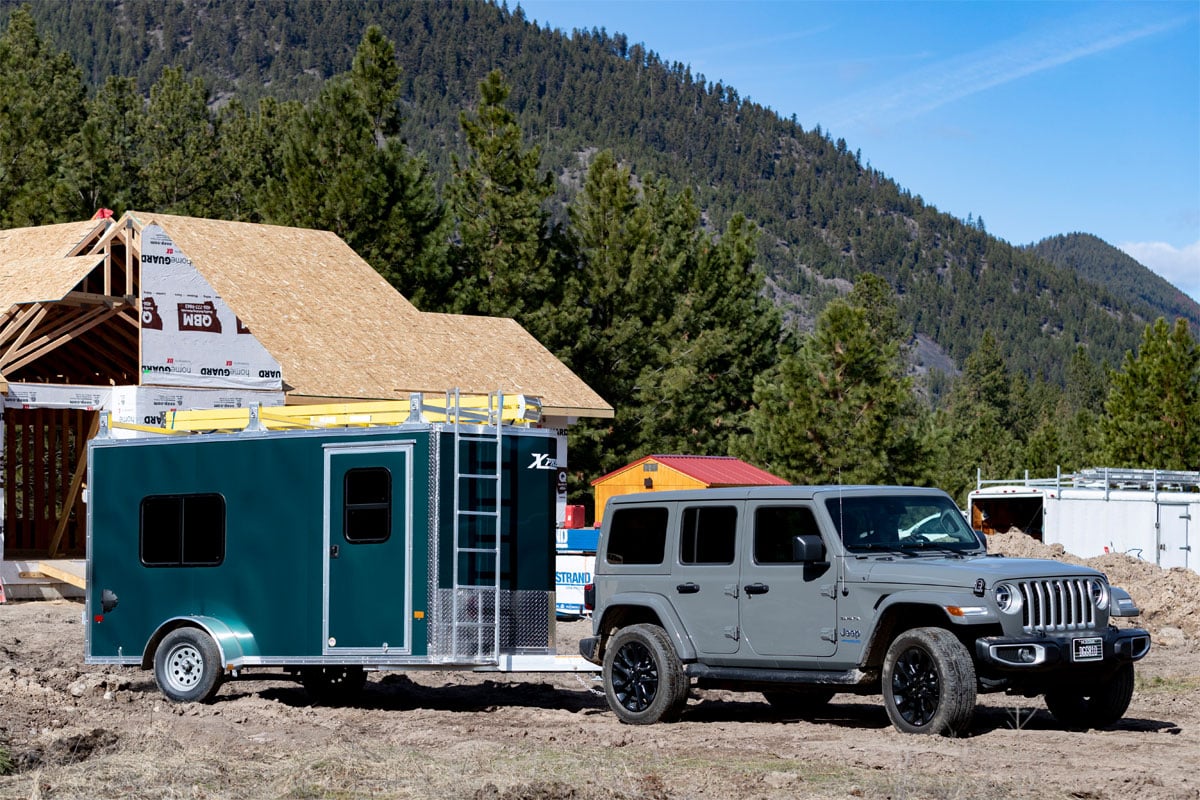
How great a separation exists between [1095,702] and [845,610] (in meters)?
2.30

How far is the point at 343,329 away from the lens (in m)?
32.0

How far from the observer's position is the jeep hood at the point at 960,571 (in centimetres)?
1218

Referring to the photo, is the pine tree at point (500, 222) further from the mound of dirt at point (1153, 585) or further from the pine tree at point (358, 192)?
the mound of dirt at point (1153, 585)

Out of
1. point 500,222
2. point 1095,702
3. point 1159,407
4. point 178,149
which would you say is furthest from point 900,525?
point 178,149

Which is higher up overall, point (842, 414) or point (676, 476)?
point (842, 414)

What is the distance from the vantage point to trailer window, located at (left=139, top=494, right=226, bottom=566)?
15.4m

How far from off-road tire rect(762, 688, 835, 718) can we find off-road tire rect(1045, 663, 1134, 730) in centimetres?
215

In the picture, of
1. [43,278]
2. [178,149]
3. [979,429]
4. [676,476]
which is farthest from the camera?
[979,429]

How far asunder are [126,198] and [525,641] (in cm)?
3734

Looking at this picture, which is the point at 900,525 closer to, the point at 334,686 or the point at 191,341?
the point at 334,686

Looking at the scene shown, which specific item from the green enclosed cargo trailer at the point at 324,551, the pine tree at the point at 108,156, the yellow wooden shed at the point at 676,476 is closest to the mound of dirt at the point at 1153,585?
the yellow wooden shed at the point at 676,476

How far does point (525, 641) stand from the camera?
1459cm

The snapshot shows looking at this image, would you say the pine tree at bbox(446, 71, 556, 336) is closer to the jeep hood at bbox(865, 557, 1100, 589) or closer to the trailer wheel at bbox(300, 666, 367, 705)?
the trailer wheel at bbox(300, 666, 367, 705)

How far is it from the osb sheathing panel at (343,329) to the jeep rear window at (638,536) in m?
14.7
